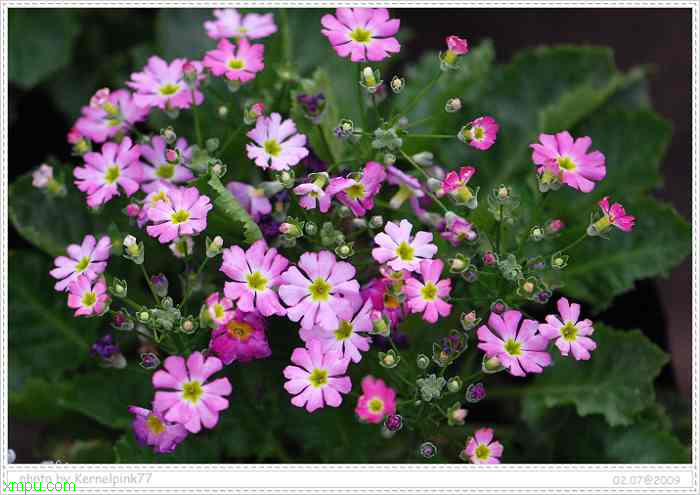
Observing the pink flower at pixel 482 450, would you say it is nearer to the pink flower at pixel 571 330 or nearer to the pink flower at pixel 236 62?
the pink flower at pixel 571 330

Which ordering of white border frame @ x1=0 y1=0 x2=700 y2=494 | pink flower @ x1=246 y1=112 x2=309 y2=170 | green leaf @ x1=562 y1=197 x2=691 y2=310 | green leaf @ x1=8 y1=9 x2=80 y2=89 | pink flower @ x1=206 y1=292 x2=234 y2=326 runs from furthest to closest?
green leaf @ x1=8 y1=9 x2=80 y2=89, green leaf @ x1=562 y1=197 x2=691 y2=310, white border frame @ x1=0 y1=0 x2=700 y2=494, pink flower @ x1=246 y1=112 x2=309 y2=170, pink flower @ x1=206 y1=292 x2=234 y2=326

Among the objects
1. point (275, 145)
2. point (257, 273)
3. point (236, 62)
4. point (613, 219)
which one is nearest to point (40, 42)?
point (236, 62)

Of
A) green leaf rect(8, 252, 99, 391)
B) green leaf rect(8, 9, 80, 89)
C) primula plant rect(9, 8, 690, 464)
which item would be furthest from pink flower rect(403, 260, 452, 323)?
green leaf rect(8, 9, 80, 89)

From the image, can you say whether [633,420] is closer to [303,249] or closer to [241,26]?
[303,249]

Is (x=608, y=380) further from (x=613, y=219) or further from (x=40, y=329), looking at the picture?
(x=40, y=329)

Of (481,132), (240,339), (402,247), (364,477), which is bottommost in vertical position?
(364,477)

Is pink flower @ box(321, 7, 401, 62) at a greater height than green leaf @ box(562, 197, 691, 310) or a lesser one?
greater

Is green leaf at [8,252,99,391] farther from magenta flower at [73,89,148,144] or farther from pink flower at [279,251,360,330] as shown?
pink flower at [279,251,360,330]
